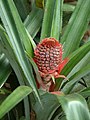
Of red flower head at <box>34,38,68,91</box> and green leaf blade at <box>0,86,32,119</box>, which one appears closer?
green leaf blade at <box>0,86,32,119</box>

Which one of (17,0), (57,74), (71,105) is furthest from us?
(17,0)

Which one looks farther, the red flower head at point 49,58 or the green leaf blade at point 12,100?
the red flower head at point 49,58

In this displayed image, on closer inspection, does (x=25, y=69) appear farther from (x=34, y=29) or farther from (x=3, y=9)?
(x=34, y=29)

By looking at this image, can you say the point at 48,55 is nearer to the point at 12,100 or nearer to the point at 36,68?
the point at 36,68

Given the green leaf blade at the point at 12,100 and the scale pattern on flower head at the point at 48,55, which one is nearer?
the green leaf blade at the point at 12,100

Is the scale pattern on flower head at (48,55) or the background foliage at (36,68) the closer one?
the background foliage at (36,68)

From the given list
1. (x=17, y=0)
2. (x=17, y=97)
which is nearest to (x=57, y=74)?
(x=17, y=97)

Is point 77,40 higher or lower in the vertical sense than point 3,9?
lower

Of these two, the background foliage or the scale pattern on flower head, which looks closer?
the background foliage

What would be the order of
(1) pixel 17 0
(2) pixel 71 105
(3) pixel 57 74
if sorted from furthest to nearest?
1. (1) pixel 17 0
2. (3) pixel 57 74
3. (2) pixel 71 105
